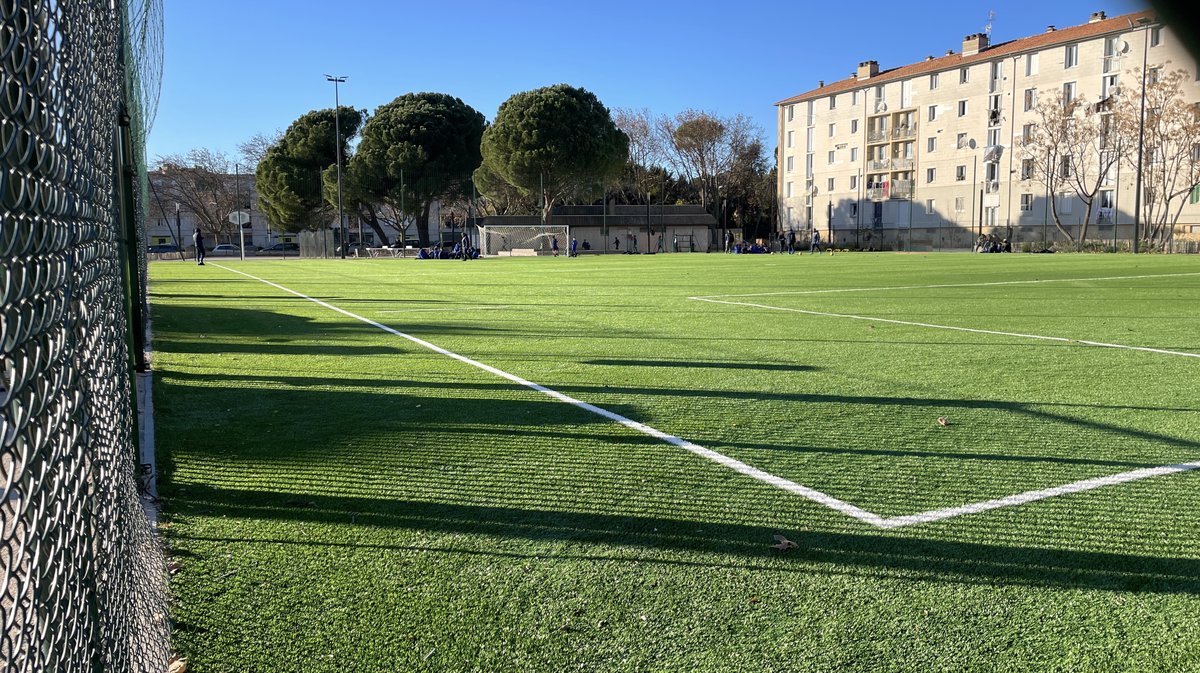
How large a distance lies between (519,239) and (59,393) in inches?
2522

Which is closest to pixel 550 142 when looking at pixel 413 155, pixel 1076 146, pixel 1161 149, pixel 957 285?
pixel 413 155

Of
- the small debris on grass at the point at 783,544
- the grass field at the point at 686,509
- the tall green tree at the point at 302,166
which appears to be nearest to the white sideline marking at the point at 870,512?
the grass field at the point at 686,509

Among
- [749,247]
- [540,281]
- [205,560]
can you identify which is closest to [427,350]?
[205,560]

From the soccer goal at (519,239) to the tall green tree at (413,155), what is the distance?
6759 mm

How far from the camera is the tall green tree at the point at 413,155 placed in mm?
67062

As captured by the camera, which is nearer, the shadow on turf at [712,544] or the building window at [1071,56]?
the shadow on turf at [712,544]

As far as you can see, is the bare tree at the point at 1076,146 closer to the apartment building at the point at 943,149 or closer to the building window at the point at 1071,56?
the apartment building at the point at 943,149

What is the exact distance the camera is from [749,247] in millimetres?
66312

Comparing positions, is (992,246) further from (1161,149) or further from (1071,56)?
(1071,56)

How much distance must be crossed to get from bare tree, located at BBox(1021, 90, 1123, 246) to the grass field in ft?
177

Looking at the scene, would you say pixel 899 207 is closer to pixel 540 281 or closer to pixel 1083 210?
pixel 1083 210

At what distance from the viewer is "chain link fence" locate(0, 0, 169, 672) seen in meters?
1.51

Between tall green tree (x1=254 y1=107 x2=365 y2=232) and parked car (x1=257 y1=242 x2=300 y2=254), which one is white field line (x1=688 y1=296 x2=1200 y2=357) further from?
parked car (x1=257 y1=242 x2=300 y2=254)

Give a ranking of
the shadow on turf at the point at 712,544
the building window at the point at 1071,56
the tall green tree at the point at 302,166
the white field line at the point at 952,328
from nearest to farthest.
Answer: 1. the shadow on turf at the point at 712,544
2. the white field line at the point at 952,328
3. the building window at the point at 1071,56
4. the tall green tree at the point at 302,166
